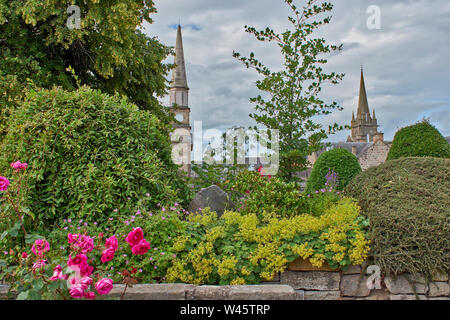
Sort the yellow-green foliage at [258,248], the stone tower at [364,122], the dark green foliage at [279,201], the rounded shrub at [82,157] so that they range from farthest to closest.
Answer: the stone tower at [364,122], the dark green foliage at [279,201], the rounded shrub at [82,157], the yellow-green foliage at [258,248]

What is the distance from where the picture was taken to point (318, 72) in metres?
8.98

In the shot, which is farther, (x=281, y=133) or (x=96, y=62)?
(x=96, y=62)

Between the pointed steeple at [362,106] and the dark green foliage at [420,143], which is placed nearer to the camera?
the dark green foliage at [420,143]

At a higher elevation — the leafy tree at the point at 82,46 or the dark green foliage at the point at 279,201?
the leafy tree at the point at 82,46

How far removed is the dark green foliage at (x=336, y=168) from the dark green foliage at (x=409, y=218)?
1.75m

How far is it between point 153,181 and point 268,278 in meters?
1.67

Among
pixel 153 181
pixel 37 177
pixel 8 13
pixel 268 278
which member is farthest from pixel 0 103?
pixel 268 278

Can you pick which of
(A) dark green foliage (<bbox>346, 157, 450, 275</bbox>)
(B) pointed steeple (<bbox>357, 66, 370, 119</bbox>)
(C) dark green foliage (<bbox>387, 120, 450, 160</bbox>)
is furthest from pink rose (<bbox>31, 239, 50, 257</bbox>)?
(B) pointed steeple (<bbox>357, 66, 370, 119</bbox>)

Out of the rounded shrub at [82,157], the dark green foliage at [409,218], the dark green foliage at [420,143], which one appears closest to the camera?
the dark green foliage at [409,218]

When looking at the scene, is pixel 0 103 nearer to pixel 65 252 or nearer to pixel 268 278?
pixel 65 252

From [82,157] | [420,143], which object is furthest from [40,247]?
[420,143]

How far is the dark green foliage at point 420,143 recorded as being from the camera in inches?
291

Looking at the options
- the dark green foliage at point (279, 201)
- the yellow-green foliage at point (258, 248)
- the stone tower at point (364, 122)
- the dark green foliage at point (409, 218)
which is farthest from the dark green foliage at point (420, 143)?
the stone tower at point (364, 122)

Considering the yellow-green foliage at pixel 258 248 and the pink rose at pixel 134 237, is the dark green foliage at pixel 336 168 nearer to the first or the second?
the yellow-green foliage at pixel 258 248
